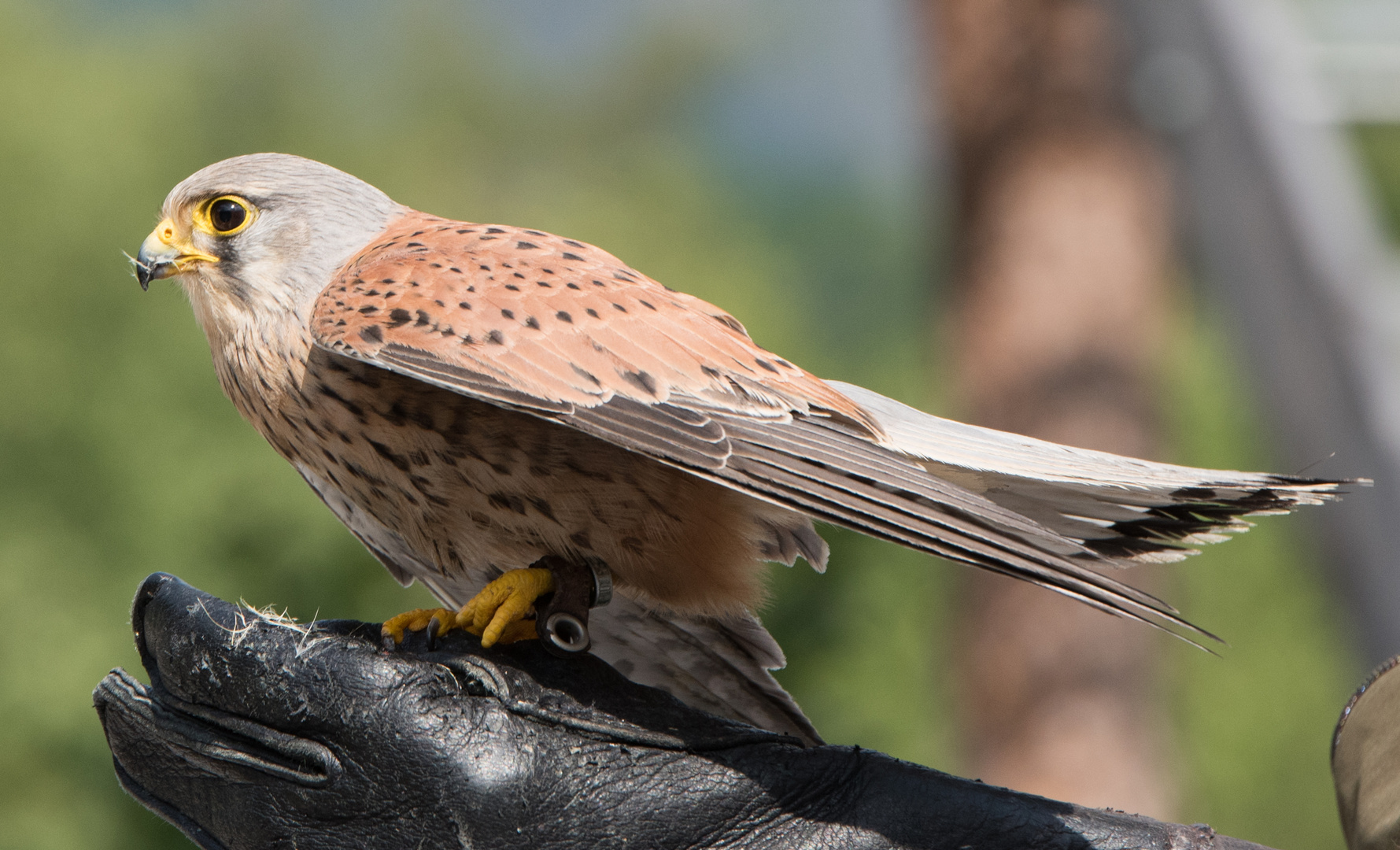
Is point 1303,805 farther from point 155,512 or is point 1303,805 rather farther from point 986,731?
point 155,512

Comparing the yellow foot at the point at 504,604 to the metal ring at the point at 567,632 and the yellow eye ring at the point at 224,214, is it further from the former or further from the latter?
the yellow eye ring at the point at 224,214

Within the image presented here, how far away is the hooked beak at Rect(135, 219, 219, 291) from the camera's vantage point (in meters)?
2.28

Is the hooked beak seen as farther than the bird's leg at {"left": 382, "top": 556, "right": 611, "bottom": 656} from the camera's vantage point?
Yes

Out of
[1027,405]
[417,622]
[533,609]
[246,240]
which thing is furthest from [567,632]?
[1027,405]

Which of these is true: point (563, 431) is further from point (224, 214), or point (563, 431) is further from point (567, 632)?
point (224, 214)

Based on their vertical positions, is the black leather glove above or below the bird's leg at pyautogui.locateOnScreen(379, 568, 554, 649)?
below

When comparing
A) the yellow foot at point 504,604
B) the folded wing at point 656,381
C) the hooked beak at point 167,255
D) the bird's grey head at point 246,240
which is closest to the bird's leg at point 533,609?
the yellow foot at point 504,604

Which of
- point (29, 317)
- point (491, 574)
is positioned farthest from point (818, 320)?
point (491, 574)

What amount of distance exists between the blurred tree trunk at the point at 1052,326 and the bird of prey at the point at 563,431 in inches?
141

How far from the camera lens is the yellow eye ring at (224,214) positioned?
90.4 inches

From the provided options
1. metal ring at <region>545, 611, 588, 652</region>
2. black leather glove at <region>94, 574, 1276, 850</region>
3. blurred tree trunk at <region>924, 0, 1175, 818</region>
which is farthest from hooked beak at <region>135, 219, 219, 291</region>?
blurred tree trunk at <region>924, 0, 1175, 818</region>

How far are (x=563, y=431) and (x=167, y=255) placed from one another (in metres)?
0.85

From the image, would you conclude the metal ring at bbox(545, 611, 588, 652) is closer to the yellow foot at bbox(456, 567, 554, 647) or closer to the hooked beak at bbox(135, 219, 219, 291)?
the yellow foot at bbox(456, 567, 554, 647)

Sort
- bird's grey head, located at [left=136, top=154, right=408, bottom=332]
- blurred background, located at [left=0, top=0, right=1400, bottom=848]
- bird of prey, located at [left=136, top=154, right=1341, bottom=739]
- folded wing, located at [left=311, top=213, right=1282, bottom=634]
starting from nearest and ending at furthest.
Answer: folded wing, located at [left=311, top=213, right=1282, bottom=634] → bird of prey, located at [left=136, top=154, right=1341, bottom=739] → bird's grey head, located at [left=136, top=154, right=408, bottom=332] → blurred background, located at [left=0, top=0, right=1400, bottom=848]
